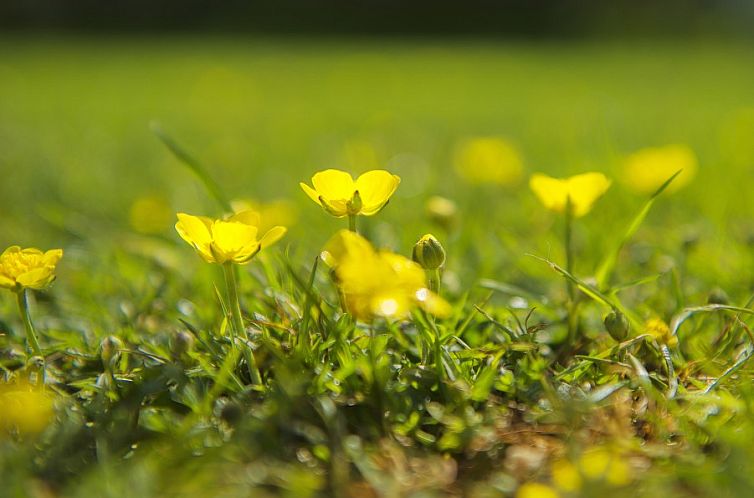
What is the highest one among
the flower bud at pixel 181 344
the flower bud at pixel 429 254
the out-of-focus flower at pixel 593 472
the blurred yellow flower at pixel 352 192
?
the blurred yellow flower at pixel 352 192

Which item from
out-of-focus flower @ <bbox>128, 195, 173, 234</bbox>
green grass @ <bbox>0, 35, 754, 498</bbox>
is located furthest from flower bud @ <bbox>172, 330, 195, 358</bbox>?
out-of-focus flower @ <bbox>128, 195, 173, 234</bbox>

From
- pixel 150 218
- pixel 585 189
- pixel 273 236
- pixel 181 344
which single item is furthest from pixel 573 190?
pixel 150 218

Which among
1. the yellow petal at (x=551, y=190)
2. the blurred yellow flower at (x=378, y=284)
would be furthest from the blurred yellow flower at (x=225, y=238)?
the yellow petal at (x=551, y=190)

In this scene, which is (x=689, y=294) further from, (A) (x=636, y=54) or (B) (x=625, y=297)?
(A) (x=636, y=54)

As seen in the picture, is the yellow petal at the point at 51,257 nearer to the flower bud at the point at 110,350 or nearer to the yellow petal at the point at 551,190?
the flower bud at the point at 110,350

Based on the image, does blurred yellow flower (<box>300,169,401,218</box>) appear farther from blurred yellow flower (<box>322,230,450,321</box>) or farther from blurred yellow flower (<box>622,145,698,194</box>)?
blurred yellow flower (<box>622,145,698,194</box>)
